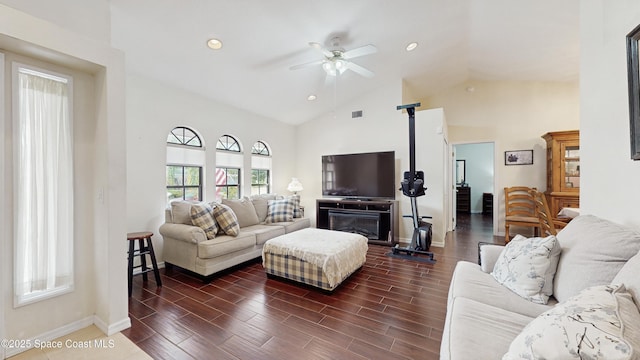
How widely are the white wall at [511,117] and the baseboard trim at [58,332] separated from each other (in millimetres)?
6363

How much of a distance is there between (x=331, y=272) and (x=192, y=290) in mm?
1545

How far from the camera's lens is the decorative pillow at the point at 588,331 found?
70cm

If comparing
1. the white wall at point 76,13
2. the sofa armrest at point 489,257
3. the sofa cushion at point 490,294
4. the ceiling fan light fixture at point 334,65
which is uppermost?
the ceiling fan light fixture at point 334,65

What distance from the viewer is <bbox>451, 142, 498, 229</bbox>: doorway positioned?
7855 millimetres

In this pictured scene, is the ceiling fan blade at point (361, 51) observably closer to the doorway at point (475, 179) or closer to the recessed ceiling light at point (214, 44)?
the recessed ceiling light at point (214, 44)

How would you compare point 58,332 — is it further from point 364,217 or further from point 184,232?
point 364,217

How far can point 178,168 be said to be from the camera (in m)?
3.72

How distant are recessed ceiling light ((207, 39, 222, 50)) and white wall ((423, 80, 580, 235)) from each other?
482 cm

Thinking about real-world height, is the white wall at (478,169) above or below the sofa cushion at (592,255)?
above

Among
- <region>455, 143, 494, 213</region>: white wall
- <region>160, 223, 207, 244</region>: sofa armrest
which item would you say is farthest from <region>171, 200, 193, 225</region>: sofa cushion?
<region>455, 143, 494, 213</region>: white wall

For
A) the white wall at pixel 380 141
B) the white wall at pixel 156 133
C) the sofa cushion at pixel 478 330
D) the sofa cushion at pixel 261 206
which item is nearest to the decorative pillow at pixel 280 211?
the sofa cushion at pixel 261 206

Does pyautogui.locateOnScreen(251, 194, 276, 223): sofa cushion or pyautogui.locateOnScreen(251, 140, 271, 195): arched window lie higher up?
pyautogui.locateOnScreen(251, 140, 271, 195): arched window

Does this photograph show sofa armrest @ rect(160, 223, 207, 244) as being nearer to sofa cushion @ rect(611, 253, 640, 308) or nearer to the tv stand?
the tv stand

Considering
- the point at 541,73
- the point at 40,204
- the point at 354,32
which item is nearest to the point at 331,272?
the point at 40,204
